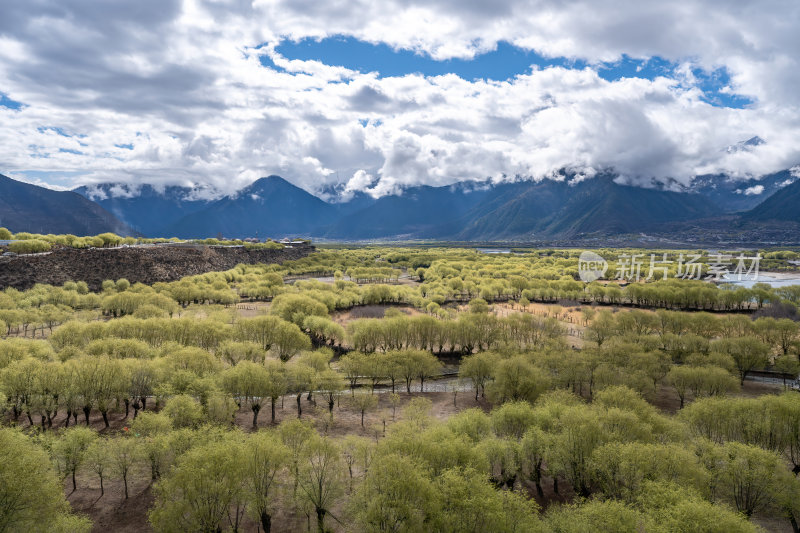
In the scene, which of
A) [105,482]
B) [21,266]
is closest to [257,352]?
[105,482]

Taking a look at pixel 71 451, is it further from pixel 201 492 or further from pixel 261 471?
pixel 261 471

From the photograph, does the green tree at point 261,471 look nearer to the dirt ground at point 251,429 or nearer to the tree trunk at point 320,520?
the dirt ground at point 251,429

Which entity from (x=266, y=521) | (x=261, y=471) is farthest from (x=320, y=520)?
(x=261, y=471)

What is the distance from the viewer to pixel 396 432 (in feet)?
140

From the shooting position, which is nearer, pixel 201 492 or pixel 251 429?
pixel 201 492

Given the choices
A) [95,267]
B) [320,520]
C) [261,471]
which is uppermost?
[95,267]

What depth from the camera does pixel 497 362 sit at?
68125 millimetres

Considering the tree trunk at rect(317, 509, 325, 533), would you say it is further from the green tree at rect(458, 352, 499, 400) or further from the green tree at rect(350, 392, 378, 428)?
the green tree at rect(458, 352, 499, 400)

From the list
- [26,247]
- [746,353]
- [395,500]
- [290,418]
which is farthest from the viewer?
[26,247]

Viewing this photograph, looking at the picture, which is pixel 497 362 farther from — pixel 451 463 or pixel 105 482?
pixel 105 482

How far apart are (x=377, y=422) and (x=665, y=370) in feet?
166

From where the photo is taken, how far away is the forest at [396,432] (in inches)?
1236

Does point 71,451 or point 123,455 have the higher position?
point 71,451

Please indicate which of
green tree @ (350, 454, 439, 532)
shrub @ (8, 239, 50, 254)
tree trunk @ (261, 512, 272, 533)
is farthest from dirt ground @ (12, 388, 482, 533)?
shrub @ (8, 239, 50, 254)
